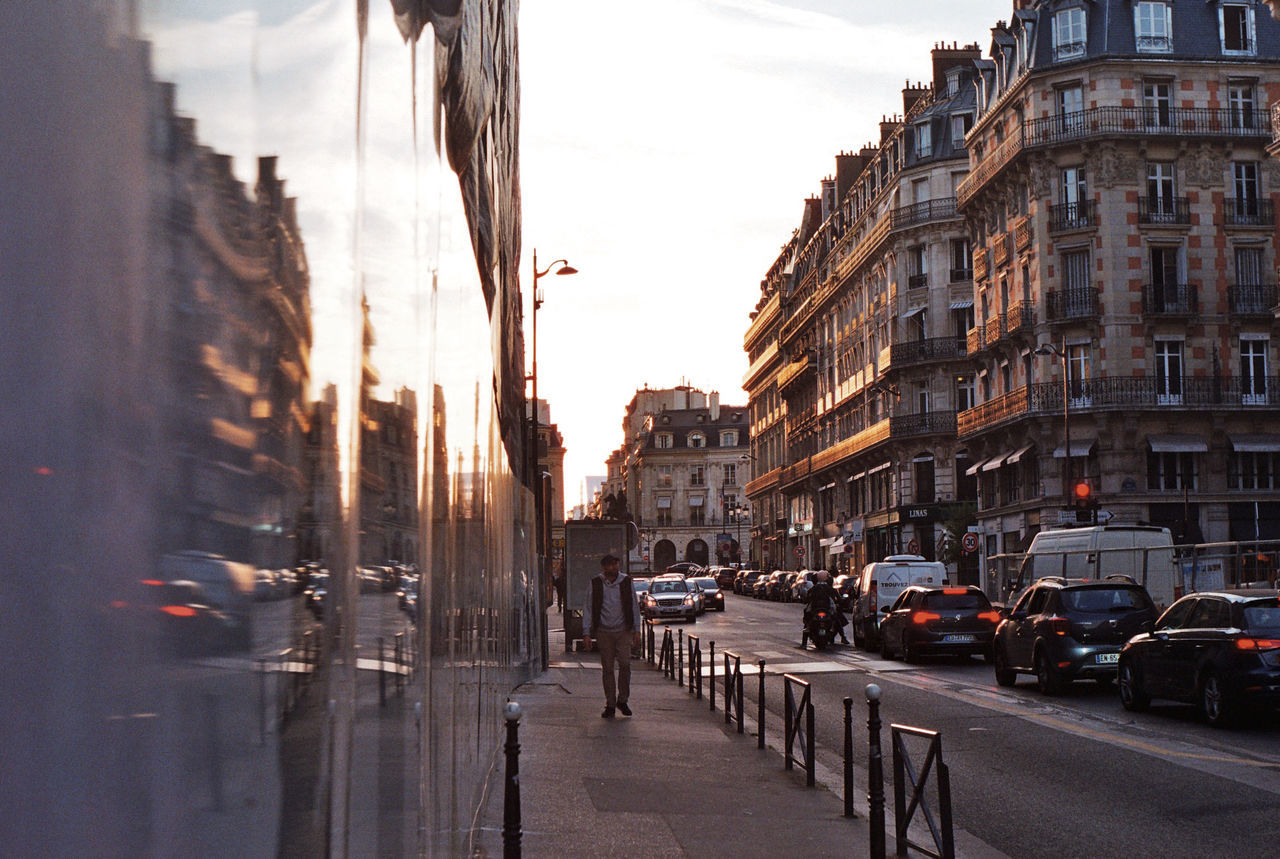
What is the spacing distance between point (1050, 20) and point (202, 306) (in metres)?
58.9

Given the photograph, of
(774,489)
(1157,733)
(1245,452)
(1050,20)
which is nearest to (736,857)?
(1157,733)

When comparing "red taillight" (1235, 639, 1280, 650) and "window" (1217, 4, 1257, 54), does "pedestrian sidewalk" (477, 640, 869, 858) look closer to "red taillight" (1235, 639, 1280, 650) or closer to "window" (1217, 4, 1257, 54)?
"red taillight" (1235, 639, 1280, 650)

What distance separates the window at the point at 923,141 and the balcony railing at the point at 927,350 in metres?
9.49

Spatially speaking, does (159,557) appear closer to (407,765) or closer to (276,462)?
(276,462)

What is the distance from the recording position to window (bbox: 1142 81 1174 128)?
55.3 metres

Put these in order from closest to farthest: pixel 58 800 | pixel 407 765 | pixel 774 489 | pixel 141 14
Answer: pixel 58 800 < pixel 141 14 < pixel 407 765 < pixel 774 489

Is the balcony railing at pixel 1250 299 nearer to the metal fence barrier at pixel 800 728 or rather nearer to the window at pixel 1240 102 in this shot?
the window at pixel 1240 102

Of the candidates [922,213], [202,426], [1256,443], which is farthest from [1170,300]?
[202,426]

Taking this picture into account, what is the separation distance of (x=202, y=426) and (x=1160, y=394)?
55.2 m

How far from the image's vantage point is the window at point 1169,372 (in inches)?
2116

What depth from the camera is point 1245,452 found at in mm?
53719

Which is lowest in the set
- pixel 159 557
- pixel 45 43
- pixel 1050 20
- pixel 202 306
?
pixel 159 557

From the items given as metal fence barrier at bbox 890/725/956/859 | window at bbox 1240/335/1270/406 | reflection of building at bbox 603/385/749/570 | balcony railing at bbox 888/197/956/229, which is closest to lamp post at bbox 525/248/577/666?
metal fence barrier at bbox 890/725/956/859

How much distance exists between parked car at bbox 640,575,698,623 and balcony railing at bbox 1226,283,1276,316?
21.3 metres
